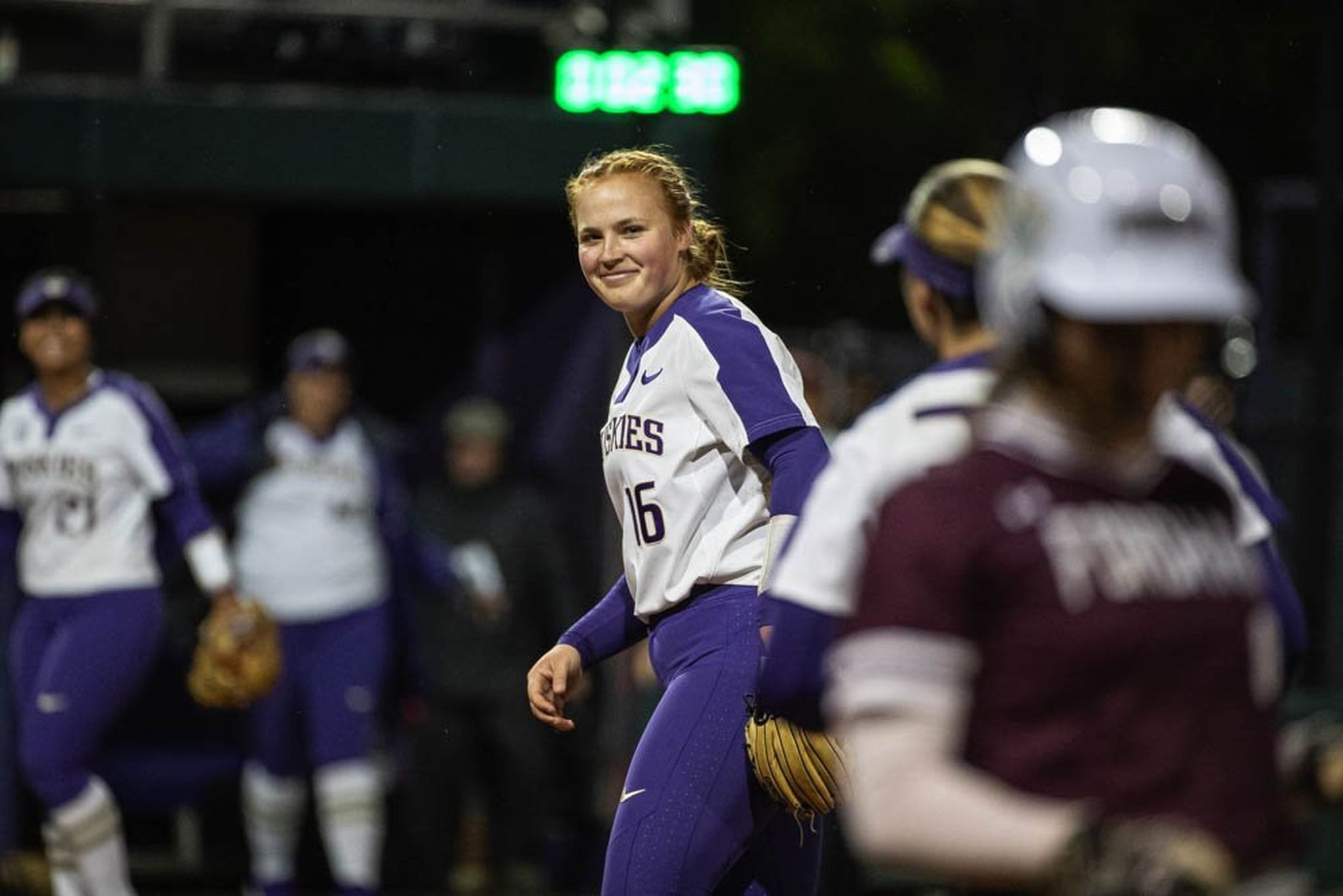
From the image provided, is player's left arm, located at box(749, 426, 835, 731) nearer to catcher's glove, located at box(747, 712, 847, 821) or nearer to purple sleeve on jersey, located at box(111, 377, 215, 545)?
catcher's glove, located at box(747, 712, 847, 821)

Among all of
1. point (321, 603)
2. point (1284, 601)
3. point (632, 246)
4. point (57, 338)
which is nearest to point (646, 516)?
point (632, 246)

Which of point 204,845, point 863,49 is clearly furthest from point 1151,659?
point 863,49

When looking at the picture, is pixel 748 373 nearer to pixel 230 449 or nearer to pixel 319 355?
pixel 319 355

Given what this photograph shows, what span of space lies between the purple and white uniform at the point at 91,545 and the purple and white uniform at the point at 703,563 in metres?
3.97

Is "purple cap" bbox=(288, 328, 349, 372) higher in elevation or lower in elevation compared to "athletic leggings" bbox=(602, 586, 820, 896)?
higher

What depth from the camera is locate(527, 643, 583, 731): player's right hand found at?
15.5 ft

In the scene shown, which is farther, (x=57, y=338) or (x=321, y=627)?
(x=321, y=627)

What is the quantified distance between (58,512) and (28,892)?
2714 millimetres

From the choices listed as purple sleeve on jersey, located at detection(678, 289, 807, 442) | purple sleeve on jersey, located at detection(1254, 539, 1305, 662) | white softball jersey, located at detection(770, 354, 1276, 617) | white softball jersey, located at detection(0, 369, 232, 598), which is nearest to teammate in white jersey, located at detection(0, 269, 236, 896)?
white softball jersey, located at detection(0, 369, 232, 598)

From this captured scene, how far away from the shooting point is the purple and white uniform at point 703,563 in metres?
4.46

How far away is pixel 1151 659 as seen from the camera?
2385mm

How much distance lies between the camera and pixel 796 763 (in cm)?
426

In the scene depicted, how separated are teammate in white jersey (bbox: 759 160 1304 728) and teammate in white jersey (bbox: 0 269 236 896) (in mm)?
5281

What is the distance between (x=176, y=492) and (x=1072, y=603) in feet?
21.1
